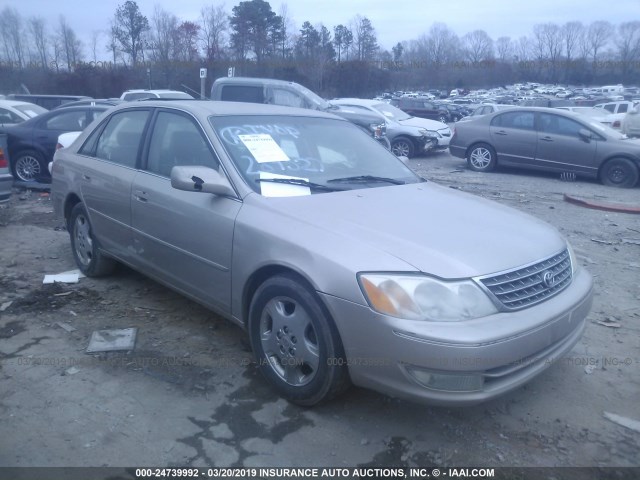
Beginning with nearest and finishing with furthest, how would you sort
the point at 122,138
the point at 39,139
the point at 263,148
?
the point at 263,148
the point at 122,138
the point at 39,139

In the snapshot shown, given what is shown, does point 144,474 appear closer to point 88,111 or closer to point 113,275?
point 113,275

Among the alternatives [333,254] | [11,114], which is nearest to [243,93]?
[11,114]

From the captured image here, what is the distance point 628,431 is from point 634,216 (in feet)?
21.5

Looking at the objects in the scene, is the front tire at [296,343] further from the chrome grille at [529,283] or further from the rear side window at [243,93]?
the rear side window at [243,93]

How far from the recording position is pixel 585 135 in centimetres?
1233

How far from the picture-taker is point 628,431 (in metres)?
3.38

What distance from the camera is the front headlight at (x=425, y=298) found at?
9.66 ft

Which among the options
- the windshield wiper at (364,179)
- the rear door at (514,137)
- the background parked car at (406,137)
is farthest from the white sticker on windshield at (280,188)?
the background parked car at (406,137)

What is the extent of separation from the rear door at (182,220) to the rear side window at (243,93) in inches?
353

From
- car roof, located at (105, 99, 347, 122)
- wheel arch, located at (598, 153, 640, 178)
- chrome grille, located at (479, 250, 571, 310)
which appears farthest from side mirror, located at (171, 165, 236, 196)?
wheel arch, located at (598, 153, 640, 178)

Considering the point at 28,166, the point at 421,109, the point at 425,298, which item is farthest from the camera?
the point at 421,109

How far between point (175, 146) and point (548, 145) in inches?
403

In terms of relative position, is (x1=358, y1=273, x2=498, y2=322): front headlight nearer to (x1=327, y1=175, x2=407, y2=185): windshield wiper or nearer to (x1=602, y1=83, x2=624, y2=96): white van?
(x1=327, y1=175, x2=407, y2=185): windshield wiper

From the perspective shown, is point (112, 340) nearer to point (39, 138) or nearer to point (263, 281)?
point (263, 281)
